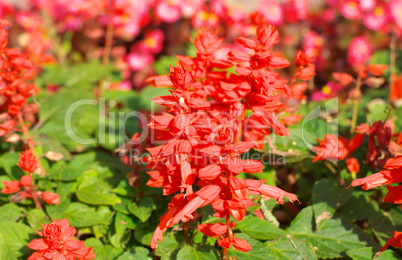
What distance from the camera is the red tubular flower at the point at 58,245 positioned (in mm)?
1203

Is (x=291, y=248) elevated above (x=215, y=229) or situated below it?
below

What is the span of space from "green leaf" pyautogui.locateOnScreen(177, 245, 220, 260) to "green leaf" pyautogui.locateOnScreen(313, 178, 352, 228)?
472 millimetres

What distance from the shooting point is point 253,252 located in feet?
4.42

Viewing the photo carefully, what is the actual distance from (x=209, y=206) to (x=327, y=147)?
1.83 feet

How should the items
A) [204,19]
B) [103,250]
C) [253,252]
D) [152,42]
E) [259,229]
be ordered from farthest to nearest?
[152,42] < [204,19] < [103,250] < [259,229] < [253,252]

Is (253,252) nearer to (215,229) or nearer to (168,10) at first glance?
(215,229)

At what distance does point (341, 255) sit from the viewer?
1493 millimetres

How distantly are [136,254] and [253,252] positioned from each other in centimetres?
48

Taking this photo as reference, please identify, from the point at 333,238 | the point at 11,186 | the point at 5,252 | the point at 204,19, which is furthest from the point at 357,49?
the point at 5,252

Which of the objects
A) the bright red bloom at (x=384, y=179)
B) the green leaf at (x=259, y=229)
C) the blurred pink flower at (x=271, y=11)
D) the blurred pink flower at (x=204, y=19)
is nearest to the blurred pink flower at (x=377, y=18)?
the blurred pink flower at (x=271, y=11)

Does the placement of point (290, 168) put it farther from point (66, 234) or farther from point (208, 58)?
point (66, 234)

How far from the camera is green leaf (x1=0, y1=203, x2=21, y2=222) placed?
1579mm

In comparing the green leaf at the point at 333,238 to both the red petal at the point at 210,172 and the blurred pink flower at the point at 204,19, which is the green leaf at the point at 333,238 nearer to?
the red petal at the point at 210,172

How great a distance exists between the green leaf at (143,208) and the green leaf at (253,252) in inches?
14.3
